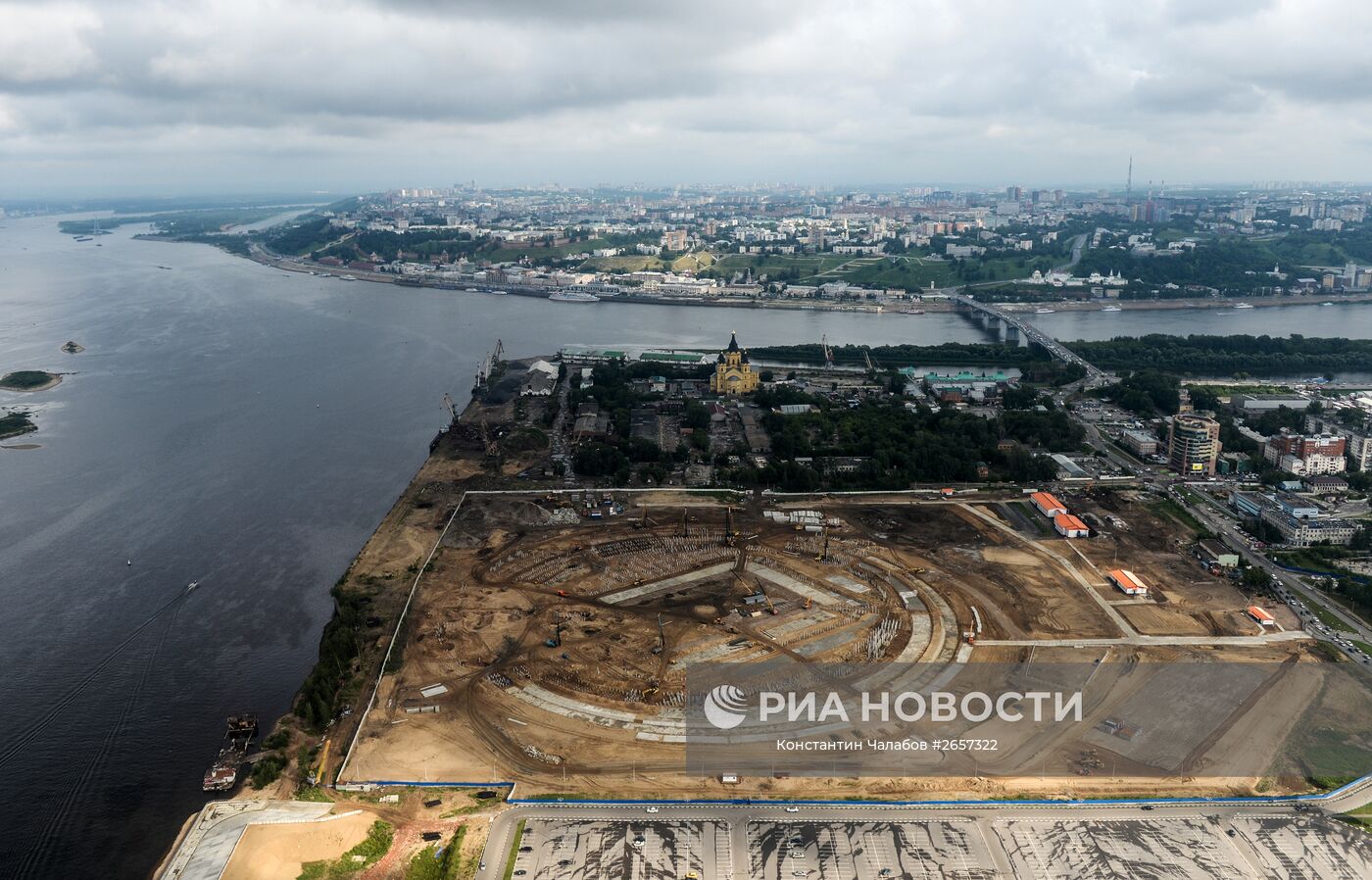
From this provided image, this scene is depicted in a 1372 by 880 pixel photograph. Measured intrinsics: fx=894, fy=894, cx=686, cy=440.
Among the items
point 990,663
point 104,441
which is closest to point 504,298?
point 104,441

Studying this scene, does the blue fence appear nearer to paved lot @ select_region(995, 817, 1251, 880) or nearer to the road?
paved lot @ select_region(995, 817, 1251, 880)

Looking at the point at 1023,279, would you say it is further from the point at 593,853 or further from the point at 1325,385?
the point at 593,853

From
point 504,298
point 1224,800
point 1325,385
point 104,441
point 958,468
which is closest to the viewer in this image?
point 1224,800

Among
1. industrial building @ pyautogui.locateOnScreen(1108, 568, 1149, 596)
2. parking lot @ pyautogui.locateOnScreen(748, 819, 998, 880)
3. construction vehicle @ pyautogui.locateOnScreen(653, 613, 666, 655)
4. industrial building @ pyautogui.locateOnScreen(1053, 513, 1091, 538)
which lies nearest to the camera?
parking lot @ pyautogui.locateOnScreen(748, 819, 998, 880)

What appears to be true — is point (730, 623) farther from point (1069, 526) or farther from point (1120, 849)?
point (1069, 526)

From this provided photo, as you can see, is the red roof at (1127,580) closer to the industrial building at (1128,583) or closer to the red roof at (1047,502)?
the industrial building at (1128,583)

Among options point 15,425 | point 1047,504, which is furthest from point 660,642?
point 15,425

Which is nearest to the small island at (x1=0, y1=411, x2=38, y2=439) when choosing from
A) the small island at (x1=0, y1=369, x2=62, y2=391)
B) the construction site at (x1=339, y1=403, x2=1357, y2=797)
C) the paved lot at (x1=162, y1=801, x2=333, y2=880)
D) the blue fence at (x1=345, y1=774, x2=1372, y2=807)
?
the small island at (x1=0, y1=369, x2=62, y2=391)
